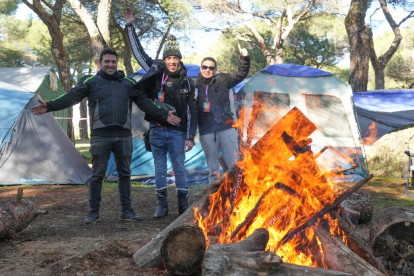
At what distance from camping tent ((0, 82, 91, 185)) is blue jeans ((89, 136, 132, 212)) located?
3.75 m

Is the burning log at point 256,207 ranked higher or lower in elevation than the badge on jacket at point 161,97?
lower

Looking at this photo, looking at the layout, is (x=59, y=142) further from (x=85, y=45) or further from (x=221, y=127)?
(x=85, y=45)

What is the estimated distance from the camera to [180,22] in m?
19.9

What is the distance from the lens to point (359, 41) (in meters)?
11.7

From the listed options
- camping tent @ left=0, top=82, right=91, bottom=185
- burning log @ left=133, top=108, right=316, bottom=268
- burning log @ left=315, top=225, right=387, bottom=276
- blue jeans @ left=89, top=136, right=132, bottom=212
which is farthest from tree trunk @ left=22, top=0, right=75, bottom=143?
burning log @ left=315, top=225, right=387, bottom=276

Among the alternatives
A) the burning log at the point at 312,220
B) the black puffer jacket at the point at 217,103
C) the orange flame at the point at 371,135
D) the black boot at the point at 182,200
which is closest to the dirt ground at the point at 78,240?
the black boot at the point at 182,200

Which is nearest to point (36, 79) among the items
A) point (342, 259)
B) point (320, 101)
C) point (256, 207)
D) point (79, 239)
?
point (320, 101)

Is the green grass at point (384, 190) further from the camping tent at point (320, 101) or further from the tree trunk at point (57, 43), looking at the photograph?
the tree trunk at point (57, 43)

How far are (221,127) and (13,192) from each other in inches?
171

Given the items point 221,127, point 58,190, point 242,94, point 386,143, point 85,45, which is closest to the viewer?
point 221,127

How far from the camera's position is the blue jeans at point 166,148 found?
15.8 ft

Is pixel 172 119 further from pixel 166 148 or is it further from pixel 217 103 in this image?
A: pixel 217 103

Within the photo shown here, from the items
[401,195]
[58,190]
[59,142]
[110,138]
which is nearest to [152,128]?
[110,138]

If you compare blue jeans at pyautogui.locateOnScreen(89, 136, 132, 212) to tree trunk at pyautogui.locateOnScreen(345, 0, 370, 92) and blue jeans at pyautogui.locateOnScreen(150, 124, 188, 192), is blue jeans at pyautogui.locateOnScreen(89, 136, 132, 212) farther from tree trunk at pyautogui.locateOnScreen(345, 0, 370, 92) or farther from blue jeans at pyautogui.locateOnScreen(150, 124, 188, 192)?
tree trunk at pyautogui.locateOnScreen(345, 0, 370, 92)
